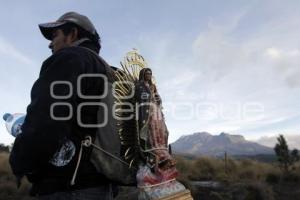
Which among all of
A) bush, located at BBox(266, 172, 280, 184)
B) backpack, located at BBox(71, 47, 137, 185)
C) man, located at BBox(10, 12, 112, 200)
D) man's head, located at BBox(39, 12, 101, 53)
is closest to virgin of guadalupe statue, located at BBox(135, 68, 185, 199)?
backpack, located at BBox(71, 47, 137, 185)

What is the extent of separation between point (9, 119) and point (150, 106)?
1173 millimetres

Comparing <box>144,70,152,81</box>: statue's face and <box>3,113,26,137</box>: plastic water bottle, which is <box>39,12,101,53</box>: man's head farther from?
<box>144,70,152,81</box>: statue's face

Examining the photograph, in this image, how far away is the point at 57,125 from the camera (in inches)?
93.3

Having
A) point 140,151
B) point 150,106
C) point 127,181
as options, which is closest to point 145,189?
point 140,151

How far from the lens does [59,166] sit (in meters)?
2.47

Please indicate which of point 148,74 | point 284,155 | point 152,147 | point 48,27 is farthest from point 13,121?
point 284,155

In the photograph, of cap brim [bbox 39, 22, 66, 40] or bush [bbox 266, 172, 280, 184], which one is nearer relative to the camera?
cap brim [bbox 39, 22, 66, 40]

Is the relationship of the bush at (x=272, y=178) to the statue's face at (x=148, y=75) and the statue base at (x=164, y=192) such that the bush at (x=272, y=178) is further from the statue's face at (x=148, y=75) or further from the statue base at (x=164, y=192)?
the statue base at (x=164, y=192)

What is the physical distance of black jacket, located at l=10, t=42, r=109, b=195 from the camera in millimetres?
2354

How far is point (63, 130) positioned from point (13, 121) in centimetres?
99

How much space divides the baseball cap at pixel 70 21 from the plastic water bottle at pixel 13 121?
65 centimetres

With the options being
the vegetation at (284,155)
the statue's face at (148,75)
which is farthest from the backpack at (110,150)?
the vegetation at (284,155)

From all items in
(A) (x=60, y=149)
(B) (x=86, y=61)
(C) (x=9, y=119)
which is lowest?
(A) (x=60, y=149)

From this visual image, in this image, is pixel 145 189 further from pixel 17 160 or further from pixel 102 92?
pixel 17 160
